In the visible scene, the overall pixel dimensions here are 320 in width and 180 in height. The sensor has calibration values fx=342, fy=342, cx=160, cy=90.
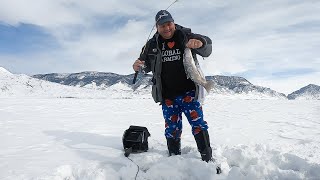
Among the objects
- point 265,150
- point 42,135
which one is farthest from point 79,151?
point 265,150

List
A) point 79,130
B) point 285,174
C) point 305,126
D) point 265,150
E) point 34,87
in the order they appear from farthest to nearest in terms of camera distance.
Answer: point 34,87
point 305,126
point 79,130
point 265,150
point 285,174

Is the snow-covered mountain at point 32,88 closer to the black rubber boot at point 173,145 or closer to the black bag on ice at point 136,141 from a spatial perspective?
the black bag on ice at point 136,141

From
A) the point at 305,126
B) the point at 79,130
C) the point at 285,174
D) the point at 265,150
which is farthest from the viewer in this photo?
the point at 305,126

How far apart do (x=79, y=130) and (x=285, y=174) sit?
583 centimetres

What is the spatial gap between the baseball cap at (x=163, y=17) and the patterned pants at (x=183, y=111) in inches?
45.1

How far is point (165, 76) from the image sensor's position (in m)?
5.41

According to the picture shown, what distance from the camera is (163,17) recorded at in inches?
200

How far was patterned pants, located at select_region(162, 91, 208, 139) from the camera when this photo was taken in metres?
5.19

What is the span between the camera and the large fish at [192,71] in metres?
4.99

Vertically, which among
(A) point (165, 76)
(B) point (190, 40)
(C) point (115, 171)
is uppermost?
(B) point (190, 40)

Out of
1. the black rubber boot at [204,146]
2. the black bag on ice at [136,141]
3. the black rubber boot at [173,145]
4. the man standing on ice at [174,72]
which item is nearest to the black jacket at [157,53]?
the man standing on ice at [174,72]

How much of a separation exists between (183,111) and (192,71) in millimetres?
723

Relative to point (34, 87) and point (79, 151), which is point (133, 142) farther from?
point (34, 87)

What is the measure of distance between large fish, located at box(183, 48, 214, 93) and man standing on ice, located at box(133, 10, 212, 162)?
0.43 ft
